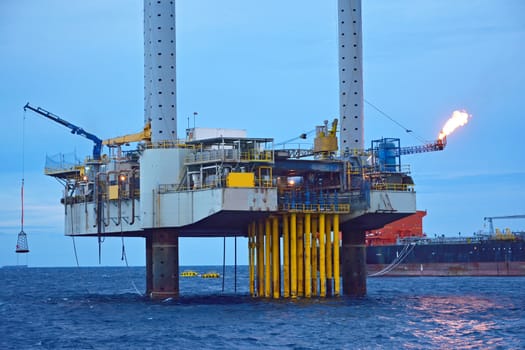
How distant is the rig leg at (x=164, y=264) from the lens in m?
64.6

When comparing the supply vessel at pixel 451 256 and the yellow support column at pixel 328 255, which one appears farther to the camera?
the supply vessel at pixel 451 256

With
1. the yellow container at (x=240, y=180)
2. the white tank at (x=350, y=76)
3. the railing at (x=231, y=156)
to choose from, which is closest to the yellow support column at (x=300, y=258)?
the railing at (x=231, y=156)

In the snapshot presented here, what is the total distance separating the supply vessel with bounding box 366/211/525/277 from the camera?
120 metres

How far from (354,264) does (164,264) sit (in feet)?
47.3

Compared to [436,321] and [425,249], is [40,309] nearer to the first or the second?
[436,321]

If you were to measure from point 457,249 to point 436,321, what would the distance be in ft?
231

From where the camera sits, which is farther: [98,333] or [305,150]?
[305,150]

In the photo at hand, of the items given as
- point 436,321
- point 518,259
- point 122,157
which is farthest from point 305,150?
point 518,259

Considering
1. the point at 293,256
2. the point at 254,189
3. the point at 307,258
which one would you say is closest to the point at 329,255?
the point at 307,258

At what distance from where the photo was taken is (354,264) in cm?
7069

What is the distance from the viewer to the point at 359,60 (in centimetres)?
7100

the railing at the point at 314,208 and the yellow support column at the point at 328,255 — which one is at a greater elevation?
the railing at the point at 314,208

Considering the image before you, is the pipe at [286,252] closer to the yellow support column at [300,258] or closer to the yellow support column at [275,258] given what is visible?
the yellow support column at [275,258]

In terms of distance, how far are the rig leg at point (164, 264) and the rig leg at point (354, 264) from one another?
42.9ft
